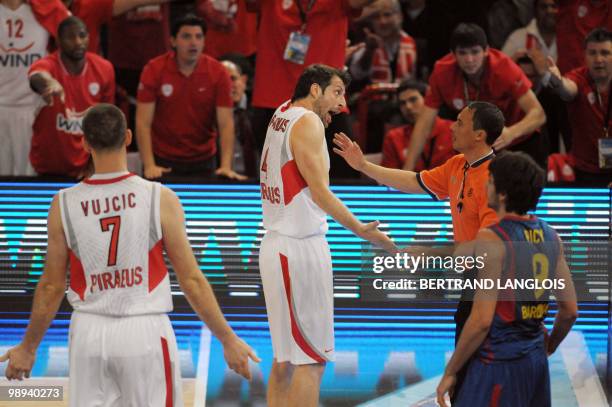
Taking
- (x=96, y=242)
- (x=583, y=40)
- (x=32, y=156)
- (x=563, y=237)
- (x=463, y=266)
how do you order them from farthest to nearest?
1. (x=583, y=40)
2. (x=32, y=156)
3. (x=563, y=237)
4. (x=463, y=266)
5. (x=96, y=242)

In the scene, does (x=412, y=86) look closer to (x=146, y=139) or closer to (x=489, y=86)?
(x=489, y=86)

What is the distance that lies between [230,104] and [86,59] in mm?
1171

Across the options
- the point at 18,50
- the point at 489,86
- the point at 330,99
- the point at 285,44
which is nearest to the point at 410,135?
the point at 489,86

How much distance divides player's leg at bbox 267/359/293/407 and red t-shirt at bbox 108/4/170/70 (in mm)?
4410

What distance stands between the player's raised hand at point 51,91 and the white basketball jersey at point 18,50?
32.5 inches

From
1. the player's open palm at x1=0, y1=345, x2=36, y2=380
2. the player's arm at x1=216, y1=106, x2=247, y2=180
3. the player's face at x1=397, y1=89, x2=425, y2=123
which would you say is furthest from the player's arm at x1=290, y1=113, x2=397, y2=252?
the player's face at x1=397, y1=89, x2=425, y2=123

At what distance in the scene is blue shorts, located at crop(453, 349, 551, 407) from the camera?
462cm

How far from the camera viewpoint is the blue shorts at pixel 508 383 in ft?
15.2

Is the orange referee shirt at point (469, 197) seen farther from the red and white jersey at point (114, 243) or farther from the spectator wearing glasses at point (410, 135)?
the spectator wearing glasses at point (410, 135)

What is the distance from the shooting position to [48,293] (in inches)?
181

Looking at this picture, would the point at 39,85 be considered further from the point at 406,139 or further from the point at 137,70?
the point at 406,139

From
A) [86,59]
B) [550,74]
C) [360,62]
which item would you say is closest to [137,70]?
[86,59]

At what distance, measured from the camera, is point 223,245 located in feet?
26.7

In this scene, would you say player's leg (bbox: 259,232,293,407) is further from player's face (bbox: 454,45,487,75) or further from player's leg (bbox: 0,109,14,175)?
player's leg (bbox: 0,109,14,175)
